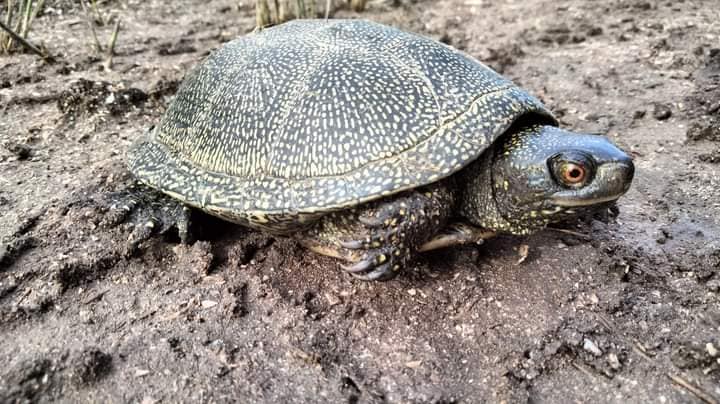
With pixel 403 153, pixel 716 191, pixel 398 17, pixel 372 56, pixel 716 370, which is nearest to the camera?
pixel 716 370

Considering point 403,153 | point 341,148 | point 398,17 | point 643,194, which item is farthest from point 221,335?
point 398,17

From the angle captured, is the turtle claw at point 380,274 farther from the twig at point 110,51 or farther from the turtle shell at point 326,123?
the twig at point 110,51

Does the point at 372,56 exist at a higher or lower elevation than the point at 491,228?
higher

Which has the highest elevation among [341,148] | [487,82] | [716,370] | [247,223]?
[487,82]

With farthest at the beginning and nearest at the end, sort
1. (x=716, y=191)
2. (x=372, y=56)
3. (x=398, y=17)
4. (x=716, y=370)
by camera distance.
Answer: (x=398, y=17) < (x=716, y=191) < (x=372, y=56) < (x=716, y=370)

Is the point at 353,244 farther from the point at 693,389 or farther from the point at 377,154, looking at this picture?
the point at 693,389

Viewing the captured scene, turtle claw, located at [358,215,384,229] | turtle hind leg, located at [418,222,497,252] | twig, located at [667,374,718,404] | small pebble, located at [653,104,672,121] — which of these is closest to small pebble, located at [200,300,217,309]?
turtle claw, located at [358,215,384,229]

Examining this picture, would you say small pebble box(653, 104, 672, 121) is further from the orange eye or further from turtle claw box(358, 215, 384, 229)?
turtle claw box(358, 215, 384, 229)

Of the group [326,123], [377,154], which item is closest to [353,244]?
[377,154]

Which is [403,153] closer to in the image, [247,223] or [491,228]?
[491,228]
